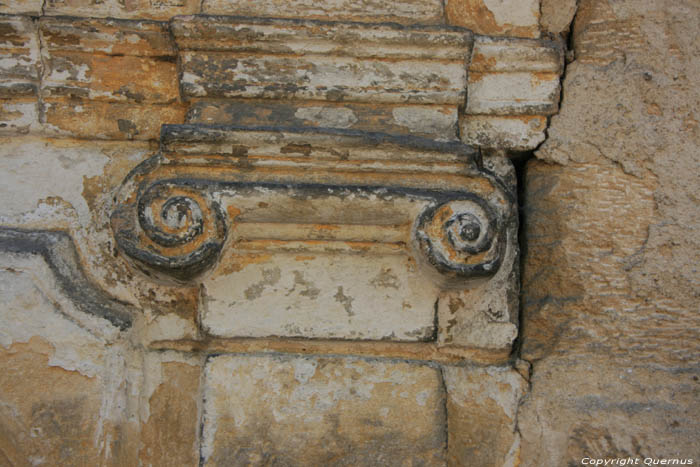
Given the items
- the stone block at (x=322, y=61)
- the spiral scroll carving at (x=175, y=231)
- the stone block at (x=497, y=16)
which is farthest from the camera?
the stone block at (x=497, y=16)

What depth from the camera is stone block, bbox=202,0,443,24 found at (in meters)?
1.38

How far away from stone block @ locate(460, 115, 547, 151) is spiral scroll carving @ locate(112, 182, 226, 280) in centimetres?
61

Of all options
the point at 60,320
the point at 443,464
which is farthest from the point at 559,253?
the point at 60,320

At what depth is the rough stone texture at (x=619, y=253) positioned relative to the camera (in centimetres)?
127

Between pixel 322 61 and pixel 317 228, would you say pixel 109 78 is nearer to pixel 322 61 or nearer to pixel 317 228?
pixel 322 61

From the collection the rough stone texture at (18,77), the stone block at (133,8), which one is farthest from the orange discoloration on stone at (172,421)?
the stone block at (133,8)

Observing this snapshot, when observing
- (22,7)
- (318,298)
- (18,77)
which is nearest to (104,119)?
(18,77)

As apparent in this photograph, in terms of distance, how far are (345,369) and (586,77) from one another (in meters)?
0.87

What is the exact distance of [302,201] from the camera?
124 centimetres

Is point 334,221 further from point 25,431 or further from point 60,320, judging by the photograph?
point 25,431

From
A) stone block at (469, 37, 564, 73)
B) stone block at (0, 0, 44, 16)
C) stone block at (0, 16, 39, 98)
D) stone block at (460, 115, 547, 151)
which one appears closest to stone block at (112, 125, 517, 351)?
stone block at (460, 115, 547, 151)

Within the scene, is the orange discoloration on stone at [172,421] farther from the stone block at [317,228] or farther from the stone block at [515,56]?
the stone block at [515,56]

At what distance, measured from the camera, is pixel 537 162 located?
1.40 m

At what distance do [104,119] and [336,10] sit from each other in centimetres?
59
